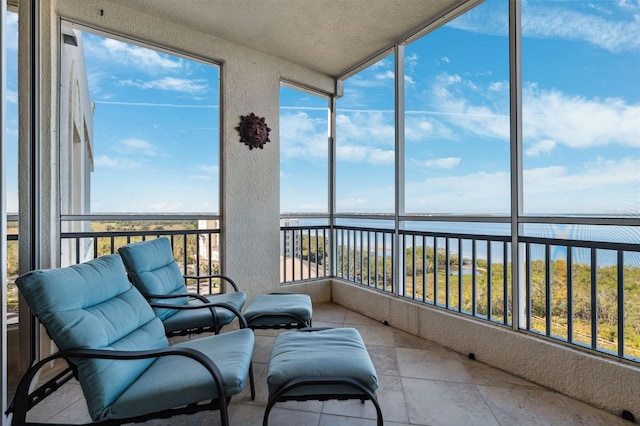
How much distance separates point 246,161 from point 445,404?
9.35 ft

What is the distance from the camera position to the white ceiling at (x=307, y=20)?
272 cm

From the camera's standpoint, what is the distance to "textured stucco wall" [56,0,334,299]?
3268mm

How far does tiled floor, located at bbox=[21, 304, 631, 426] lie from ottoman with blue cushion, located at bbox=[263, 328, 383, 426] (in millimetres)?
458

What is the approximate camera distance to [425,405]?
1.86 meters

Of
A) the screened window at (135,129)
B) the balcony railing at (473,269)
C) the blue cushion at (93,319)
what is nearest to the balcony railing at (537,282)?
the balcony railing at (473,269)

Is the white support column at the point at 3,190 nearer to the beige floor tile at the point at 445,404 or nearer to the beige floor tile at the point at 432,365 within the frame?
the beige floor tile at the point at 445,404

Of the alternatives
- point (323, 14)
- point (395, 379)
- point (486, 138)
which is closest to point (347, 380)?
point (395, 379)

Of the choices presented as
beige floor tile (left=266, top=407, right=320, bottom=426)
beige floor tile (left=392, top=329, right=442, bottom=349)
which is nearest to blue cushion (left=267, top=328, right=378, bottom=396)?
beige floor tile (left=266, top=407, right=320, bottom=426)

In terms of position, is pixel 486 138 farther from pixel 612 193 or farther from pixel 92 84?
pixel 92 84

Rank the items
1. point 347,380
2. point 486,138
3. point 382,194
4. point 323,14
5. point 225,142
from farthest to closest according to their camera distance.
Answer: point 382,194
point 225,142
point 323,14
point 486,138
point 347,380

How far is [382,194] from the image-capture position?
3613mm

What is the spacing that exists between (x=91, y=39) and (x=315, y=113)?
8.06 feet

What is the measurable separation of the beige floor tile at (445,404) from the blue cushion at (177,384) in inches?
41.0

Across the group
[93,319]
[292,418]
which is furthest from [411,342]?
[93,319]
